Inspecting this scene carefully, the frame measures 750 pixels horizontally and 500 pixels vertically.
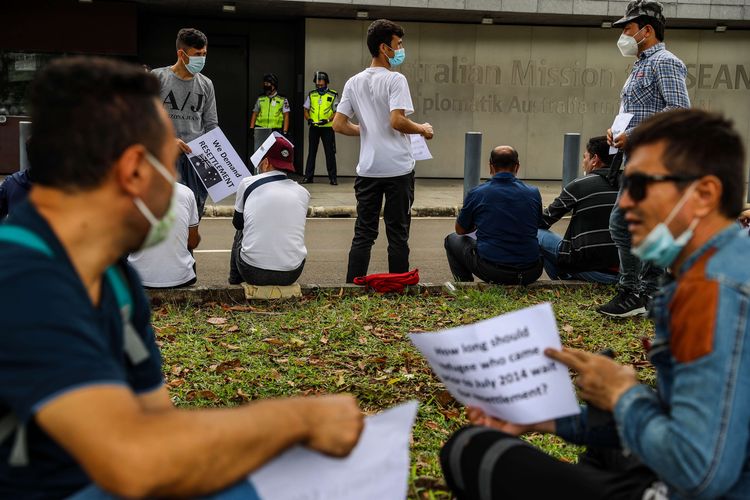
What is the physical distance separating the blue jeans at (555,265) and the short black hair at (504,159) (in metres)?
0.66

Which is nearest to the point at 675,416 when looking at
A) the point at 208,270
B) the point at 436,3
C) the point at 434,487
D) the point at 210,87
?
the point at 434,487

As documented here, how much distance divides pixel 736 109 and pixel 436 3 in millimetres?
7843

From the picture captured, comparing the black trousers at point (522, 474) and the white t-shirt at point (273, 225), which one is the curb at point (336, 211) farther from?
the black trousers at point (522, 474)

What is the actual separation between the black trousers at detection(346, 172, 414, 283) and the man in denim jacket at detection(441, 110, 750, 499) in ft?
15.1

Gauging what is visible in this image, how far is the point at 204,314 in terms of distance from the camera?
6.29 m

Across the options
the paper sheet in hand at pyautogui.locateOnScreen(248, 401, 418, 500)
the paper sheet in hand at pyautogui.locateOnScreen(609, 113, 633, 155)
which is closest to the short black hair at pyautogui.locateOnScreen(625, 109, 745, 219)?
the paper sheet in hand at pyautogui.locateOnScreen(248, 401, 418, 500)

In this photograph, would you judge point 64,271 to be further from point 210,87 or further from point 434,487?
point 210,87

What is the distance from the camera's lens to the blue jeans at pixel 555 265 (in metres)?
7.23

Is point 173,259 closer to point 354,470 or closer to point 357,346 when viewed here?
point 357,346

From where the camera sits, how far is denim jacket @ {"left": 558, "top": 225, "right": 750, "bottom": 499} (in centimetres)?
185

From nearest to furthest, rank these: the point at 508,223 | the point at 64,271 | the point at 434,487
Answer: the point at 64,271
the point at 434,487
the point at 508,223

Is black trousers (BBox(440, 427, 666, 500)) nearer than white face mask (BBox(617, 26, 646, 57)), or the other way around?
black trousers (BBox(440, 427, 666, 500))

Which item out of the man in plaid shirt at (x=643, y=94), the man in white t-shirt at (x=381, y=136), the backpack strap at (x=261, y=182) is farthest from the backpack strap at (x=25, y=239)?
the man in white t-shirt at (x=381, y=136)

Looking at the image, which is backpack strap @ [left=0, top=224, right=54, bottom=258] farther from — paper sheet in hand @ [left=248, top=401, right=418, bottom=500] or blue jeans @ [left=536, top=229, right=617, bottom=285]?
blue jeans @ [left=536, top=229, right=617, bottom=285]
